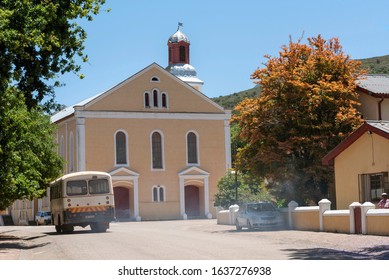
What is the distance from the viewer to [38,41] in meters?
18.3

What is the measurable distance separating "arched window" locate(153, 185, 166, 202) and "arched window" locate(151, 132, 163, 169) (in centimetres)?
146

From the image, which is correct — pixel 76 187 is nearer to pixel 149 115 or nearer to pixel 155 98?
pixel 149 115

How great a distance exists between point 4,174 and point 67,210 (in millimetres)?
7168

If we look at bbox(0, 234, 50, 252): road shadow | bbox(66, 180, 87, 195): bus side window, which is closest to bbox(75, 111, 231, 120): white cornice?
bbox(66, 180, 87, 195): bus side window

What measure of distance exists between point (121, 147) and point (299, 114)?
25.0 meters

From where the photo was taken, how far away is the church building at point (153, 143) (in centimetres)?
5119

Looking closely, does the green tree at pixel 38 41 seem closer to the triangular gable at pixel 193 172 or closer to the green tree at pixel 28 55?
the green tree at pixel 28 55

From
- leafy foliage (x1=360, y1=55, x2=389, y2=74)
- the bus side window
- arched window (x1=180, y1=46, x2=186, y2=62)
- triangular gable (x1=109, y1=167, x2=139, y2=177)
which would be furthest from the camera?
arched window (x1=180, y1=46, x2=186, y2=62)

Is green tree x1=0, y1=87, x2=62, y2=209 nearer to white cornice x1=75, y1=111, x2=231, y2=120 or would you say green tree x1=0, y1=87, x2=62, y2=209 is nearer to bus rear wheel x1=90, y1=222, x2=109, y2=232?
bus rear wheel x1=90, y1=222, x2=109, y2=232

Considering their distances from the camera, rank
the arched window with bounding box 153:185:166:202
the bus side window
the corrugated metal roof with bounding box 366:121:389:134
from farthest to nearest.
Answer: the arched window with bounding box 153:185:166:202 < the bus side window < the corrugated metal roof with bounding box 366:121:389:134

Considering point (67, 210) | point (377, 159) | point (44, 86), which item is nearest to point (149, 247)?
point (44, 86)

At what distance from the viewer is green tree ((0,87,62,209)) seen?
20.8m

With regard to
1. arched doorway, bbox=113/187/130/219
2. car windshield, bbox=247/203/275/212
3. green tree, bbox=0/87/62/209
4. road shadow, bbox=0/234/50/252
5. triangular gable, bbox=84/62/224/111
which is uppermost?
triangular gable, bbox=84/62/224/111

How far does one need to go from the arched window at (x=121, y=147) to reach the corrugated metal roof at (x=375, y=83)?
2283 centimetres
